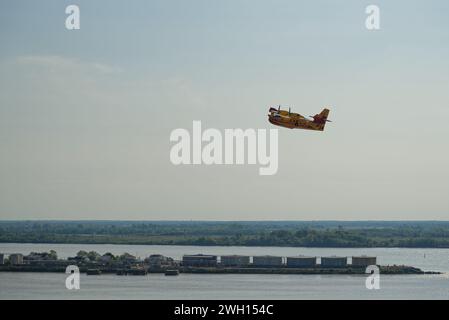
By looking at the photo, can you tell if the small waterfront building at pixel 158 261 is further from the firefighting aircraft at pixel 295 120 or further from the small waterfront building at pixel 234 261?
the firefighting aircraft at pixel 295 120

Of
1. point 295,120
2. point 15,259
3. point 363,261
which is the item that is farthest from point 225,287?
point 15,259

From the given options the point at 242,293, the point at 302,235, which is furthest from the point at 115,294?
the point at 302,235

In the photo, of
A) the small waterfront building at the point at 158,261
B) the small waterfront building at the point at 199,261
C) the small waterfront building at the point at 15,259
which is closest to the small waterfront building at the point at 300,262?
the small waterfront building at the point at 199,261

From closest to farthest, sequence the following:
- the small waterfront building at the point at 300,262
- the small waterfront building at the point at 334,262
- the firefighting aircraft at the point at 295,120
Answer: the firefighting aircraft at the point at 295,120, the small waterfront building at the point at 300,262, the small waterfront building at the point at 334,262

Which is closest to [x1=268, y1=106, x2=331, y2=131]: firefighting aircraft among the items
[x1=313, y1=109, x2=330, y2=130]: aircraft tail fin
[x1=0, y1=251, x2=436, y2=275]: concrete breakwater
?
[x1=313, y1=109, x2=330, y2=130]: aircraft tail fin

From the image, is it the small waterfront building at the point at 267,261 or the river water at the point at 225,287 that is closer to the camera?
the river water at the point at 225,287

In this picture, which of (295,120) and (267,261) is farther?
(267,261)

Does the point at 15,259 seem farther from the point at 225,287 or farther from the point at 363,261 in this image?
the point at 363,261

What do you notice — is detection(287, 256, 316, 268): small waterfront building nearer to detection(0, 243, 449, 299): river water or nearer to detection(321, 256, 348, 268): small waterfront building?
detection(321, 256, 348, 268): small waterfront building
